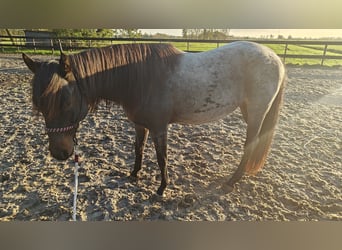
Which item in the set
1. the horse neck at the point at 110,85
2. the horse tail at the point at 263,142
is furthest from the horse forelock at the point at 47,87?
the horse tail at the point at 263,142

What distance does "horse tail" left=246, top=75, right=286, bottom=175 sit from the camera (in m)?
1.18

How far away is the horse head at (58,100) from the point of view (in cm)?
75

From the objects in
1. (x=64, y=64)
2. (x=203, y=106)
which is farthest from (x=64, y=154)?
(x=203, y=106)

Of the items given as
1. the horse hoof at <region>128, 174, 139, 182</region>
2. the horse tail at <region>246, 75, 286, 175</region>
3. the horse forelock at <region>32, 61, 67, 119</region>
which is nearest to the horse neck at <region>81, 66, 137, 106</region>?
the horse forelock at <region>32, 61, 67, 119</region>

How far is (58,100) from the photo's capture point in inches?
31.3

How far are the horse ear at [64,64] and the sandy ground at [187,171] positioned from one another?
24 cm

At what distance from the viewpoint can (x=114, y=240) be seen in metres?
0.91

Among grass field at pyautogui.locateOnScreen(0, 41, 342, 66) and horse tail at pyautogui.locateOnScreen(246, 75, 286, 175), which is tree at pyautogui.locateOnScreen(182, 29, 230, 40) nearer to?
grass field at pyautogui.locateOnScreen(0, 41, 342, 66)

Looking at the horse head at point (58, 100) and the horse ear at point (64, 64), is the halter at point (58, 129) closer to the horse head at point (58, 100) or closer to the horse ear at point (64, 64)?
the horse head at point (58, 100)

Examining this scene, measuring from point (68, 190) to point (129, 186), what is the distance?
322 mm

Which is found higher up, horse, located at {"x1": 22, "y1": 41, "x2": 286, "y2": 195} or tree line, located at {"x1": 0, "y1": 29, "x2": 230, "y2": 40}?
tree line, located at {"x1": 0, "y1": 29, "x2": 230, "y2": 40}

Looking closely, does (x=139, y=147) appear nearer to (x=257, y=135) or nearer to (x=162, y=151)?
(x=162, y=151)

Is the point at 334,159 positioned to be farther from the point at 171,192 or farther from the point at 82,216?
the point at 82,216
